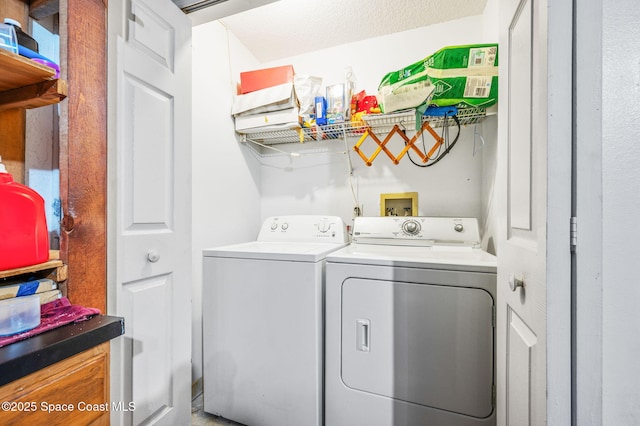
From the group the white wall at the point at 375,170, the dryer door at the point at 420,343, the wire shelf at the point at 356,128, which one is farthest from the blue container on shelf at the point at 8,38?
the white wall at the point at 375,170

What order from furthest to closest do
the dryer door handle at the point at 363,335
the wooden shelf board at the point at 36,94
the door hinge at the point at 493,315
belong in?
the dryer door handle at the point at 363,335, the door hinge at the point at 493,315, the wooden shelf board at the point at 36,94

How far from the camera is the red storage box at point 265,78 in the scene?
2002 mm

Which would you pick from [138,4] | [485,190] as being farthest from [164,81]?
[485,190]

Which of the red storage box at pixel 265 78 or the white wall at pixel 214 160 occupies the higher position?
the red storage box at pixel 265 78

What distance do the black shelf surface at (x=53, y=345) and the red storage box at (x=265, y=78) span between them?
1.82 m

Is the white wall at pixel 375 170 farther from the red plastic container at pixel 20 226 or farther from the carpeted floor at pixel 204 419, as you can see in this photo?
the red plastic container at pixel 20 226

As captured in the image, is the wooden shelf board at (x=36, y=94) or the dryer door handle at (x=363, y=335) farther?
the dryer door handle at (x=363, y=335)

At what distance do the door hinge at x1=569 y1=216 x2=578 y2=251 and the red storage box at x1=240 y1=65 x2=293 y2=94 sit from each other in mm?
1915

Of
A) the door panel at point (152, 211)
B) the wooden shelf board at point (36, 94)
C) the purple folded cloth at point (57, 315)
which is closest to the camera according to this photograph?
the purple folded cloth at point (57, 315)

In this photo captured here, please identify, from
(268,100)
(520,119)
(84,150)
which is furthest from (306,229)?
(520,119)

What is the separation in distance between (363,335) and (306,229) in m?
0.88

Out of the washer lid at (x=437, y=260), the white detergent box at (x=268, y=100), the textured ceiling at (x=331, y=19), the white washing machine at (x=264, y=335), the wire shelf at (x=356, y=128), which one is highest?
the textured ceiling at (x=331, y=19)

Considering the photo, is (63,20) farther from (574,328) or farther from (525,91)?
(574,328)

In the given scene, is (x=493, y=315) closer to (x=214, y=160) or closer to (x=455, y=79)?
(x=455, y=79)
